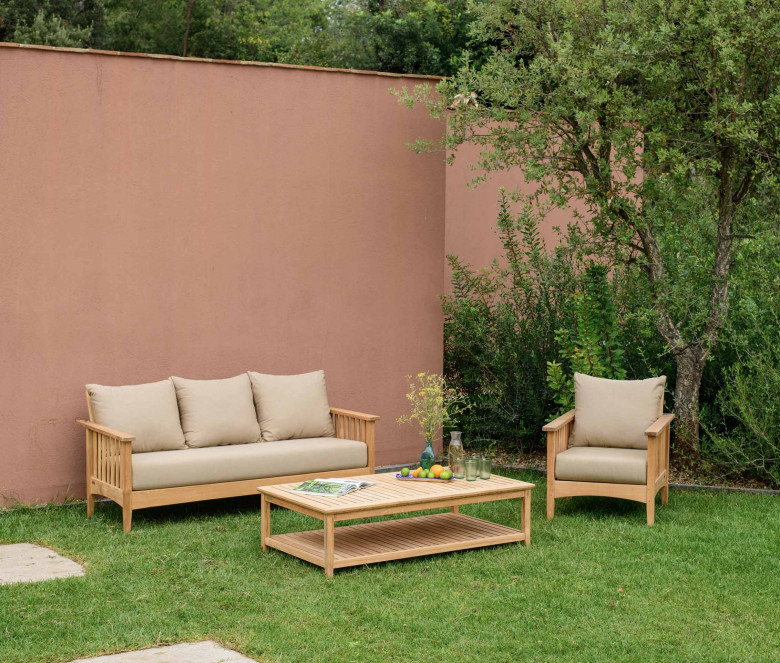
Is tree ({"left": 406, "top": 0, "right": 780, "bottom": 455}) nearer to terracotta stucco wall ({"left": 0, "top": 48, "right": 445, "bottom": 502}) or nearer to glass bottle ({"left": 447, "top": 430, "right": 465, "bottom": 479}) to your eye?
terracotta stucco wall ({"left": 0, "top": 48, "right": 445, "bottom": 502})

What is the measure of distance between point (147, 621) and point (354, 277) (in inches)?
153

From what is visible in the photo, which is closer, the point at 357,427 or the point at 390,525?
the point at 390,525

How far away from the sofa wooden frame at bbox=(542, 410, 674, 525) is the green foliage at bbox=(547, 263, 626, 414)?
89 centimetres

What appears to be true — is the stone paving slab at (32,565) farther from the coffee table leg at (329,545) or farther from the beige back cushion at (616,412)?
the beige back cushion at (616,412)

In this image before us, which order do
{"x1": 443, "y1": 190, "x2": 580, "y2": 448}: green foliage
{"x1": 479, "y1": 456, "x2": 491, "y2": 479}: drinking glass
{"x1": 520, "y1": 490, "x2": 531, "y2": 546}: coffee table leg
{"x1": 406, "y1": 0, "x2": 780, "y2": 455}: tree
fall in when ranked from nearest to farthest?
{"x1": 520, "y1": 490, "x2": 531, "y2": 546}: coffee table leg, {"x1": 479, "y1": 456, "x2": 491, "y2": 479}: drinking glass, {"x1": 406, "y1": 0, "x2": 780, "y2": 455}: tree, {"x1": 443, "y1": 190, "x2": 580, "y2": 448}: green foliage

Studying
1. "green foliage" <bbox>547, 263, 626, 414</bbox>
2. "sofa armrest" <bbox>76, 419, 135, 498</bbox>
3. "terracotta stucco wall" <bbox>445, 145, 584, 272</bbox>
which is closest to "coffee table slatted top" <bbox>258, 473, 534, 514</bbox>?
"sofa armrest" <bbox>76, 419, 135, 498</bbox>

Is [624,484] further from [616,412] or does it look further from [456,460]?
[456,460]

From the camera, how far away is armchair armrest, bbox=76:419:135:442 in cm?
576

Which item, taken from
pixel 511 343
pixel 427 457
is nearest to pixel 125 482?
pixel 427 457

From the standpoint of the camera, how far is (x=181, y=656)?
3.82 m

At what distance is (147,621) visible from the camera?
13.8 feet

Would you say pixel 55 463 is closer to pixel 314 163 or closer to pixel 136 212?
pixel 136 212

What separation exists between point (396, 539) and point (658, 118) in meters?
3.69

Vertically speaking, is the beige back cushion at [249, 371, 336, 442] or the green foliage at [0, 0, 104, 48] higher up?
the green foliage at [0, 0, 104, 48]
